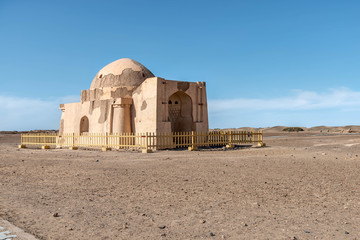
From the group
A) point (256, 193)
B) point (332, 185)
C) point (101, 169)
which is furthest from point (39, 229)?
point (332, 185)

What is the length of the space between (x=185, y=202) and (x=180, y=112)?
640 inches

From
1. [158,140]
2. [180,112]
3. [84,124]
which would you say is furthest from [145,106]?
[84,124]

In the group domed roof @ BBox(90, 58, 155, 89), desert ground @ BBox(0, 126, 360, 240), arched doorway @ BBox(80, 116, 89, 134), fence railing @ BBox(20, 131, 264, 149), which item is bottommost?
desert ground @ BBox(0, 126, 360, 240)

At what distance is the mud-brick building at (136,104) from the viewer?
64.2ft

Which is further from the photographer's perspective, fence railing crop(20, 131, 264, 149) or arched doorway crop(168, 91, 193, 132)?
arched doorway crop(168, 91, 193, 132)

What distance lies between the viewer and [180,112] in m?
22.2

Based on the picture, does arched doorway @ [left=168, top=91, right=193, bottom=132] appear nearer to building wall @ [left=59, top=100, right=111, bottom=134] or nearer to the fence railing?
the fence railing

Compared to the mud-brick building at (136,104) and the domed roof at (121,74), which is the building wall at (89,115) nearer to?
the mud-brick building at (136,104)

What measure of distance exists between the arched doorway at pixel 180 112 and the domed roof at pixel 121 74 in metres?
2.87

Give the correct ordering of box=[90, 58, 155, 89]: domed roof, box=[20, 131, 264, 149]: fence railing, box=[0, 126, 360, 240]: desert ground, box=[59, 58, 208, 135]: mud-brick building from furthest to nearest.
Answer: box=[90, 58, 155, 89]: domed roof
box=[59, 58, 208, 135]: mud-brick building
box=[20, 131, 264, 149]: fence railing
box=[0, 126, 360, 240]: desert ground

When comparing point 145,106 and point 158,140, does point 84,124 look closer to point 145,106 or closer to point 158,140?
point 145,106

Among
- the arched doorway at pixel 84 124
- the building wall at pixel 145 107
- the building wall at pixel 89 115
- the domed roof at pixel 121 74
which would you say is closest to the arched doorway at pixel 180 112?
the building wall at pixel 145 107

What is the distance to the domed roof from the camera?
2245 cm

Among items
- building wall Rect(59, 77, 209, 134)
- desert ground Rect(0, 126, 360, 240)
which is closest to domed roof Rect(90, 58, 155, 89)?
building wall Rect(59, 77, 209, 134)
